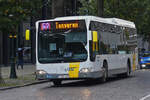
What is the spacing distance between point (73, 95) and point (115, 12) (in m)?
28.0

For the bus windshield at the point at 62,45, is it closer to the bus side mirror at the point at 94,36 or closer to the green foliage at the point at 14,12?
the bus side mirror at the point at 94,36

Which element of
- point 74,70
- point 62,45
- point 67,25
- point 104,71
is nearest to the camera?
point 74,70

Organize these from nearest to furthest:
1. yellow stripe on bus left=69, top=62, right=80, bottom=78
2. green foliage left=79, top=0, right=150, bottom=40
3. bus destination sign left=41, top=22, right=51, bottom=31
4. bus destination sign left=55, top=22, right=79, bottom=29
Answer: yellow stripe on bus left=69, top=62, right=80, bottom=78 → bus destination sign left=55, top=22, right=79, bottom=29 → bus destination sign left=41, top=22, right=51, bottom=31 → green foliage left=79, top=0, right=150, bottom=40


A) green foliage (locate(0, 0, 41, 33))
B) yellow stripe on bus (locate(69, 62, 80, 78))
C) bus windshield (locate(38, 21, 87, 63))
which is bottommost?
yellow stripe on bus (locate(69, 62, 80, 78))

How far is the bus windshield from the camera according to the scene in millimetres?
20094

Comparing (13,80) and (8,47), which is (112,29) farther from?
(8,47)

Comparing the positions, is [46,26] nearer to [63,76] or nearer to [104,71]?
[63,76]

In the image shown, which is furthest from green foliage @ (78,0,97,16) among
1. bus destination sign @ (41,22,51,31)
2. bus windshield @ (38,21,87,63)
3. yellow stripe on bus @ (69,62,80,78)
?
yellow stripe on bus @ (69,62,80,78)

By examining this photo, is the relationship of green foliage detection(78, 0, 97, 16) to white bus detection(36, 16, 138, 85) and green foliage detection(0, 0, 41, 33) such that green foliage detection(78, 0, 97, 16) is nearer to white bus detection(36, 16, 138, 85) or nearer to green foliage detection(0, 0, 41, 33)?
green foliage detection(0, 0, 41, 33)

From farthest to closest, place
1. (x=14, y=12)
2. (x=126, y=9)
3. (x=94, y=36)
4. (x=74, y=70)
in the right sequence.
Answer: (x=126, y=9) < (x=14, y=12) < (x=74, y=70) < (x=94, y=36)

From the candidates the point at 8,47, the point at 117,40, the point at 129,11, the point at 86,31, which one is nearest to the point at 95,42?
the point at 86,31

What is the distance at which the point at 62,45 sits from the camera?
2023 centimetres

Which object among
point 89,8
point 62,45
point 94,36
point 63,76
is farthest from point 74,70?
point 89,8

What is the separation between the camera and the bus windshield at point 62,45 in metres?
20.1
